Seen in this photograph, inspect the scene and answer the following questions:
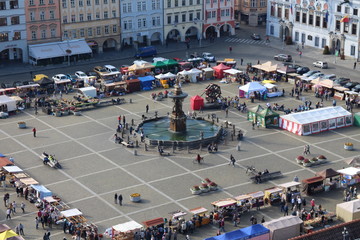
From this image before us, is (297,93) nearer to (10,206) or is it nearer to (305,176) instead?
(305,176)

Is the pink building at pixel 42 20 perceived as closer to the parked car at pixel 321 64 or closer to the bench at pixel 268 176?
the parked car at pixel 321 64

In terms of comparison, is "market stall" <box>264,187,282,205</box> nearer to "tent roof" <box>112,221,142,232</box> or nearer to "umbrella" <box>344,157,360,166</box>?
"umbrella" <box>344,157,360,166</box>

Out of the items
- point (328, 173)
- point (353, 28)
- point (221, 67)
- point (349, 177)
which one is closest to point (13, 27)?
point (221, 67)

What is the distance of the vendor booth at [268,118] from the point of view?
107531 mm

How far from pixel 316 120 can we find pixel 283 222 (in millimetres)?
31987

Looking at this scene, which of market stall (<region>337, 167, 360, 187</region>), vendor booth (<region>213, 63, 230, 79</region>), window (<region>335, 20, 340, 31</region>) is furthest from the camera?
window (<region>335, 20, 340, 31</region>)

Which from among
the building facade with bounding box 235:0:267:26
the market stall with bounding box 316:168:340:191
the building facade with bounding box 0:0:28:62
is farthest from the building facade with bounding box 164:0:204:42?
the market stall with bounding box 316:168:340:191

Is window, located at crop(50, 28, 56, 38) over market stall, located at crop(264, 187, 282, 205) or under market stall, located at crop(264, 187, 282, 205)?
over

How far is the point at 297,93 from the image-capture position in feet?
401

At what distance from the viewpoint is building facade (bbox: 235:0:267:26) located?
17338cm

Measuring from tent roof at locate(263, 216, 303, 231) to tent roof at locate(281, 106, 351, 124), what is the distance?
29.5 meters

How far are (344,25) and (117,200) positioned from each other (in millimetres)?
74512

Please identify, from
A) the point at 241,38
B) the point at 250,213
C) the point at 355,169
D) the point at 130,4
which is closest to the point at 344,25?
the point at 241,38

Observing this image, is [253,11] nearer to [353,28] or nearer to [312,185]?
[353,28]
